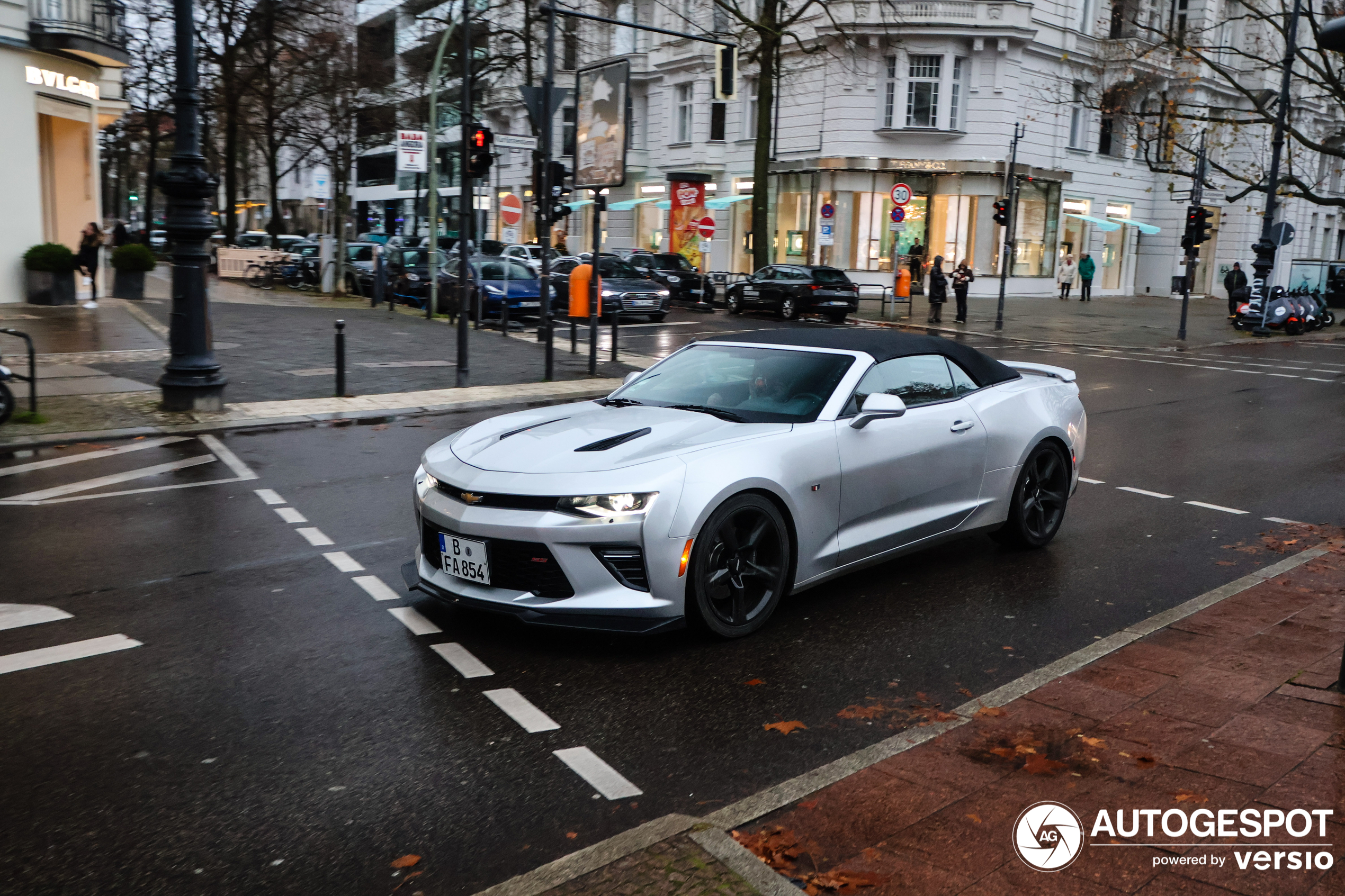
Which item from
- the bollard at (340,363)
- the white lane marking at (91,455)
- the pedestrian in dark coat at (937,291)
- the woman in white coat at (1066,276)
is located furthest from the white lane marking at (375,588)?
the woman in white coat at (1066,276)

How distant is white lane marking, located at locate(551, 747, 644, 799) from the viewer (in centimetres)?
394

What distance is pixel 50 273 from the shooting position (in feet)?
76.8

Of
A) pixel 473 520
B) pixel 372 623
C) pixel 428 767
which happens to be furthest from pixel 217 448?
pixel 428 767

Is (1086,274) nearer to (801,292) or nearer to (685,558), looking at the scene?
(801,292)

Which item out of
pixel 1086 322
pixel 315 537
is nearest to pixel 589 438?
pixel 315 537

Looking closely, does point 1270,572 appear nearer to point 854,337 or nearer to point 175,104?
point 854,337

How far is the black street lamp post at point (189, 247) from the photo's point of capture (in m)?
12.1

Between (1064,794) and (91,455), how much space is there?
30.5ft

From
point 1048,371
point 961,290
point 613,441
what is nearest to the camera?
point 613,441

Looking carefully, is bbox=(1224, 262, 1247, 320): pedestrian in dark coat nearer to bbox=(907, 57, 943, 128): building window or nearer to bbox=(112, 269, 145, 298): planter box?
bbox=(907, 57, 943, 128): building window

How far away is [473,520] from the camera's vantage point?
17.0ft

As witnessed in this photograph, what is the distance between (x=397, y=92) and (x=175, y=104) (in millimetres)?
35000

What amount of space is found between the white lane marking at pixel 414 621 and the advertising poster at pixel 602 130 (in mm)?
19370

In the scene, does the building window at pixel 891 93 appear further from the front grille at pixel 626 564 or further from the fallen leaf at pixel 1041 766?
the fallen leaf at pixel 1041 766
